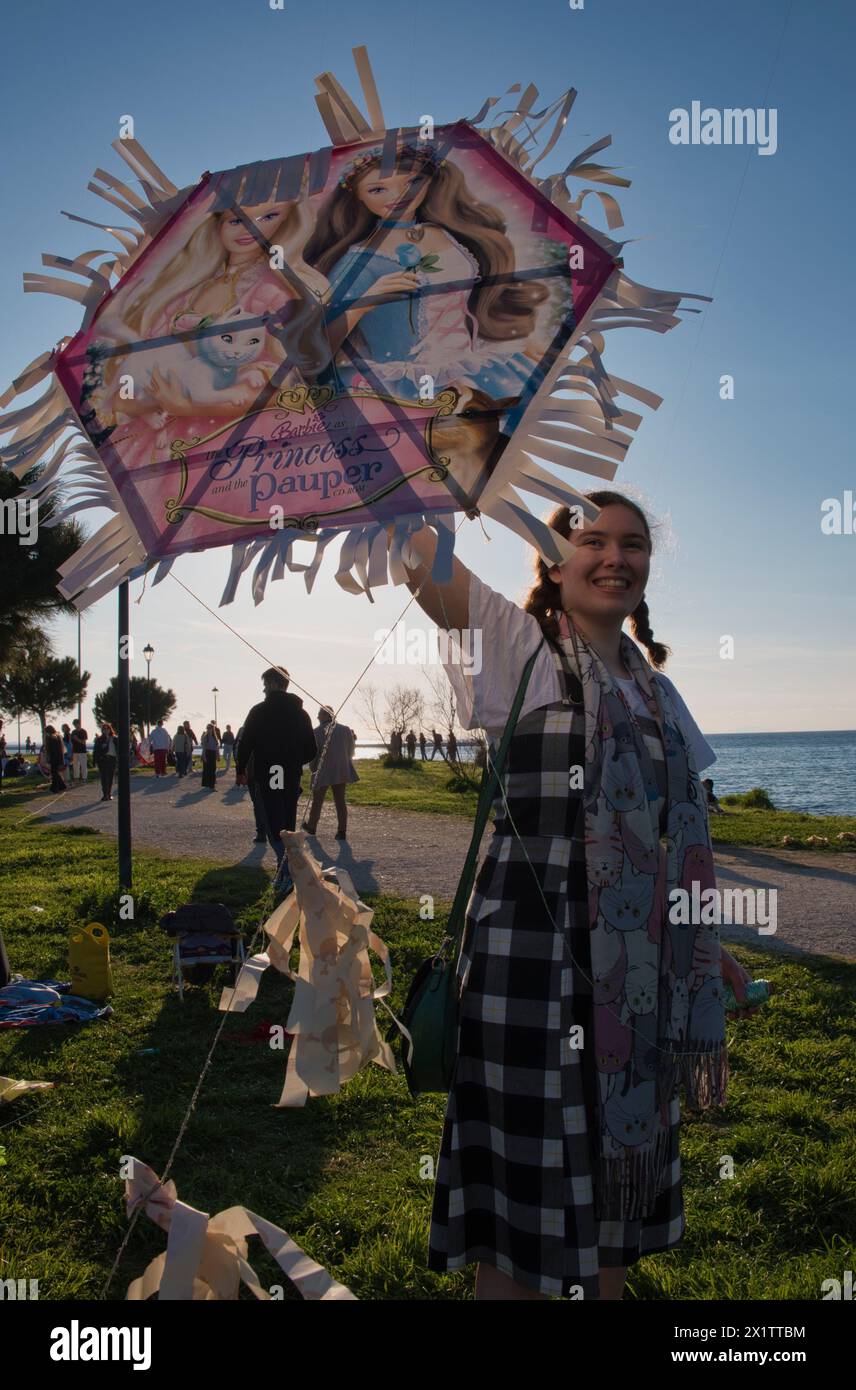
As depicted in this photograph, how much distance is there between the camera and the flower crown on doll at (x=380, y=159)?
1.82m

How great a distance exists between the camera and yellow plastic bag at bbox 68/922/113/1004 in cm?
541

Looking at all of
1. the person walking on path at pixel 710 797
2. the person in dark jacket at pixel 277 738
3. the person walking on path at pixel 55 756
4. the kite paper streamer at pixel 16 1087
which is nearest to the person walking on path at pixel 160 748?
the person walking on path at pixel 55 756

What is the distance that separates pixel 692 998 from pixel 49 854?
10.7m

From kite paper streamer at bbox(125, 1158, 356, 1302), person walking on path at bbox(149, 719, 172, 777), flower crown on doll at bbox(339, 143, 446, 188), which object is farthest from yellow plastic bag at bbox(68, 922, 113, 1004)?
person walking on path at bbox(149, 719, 172, 777)

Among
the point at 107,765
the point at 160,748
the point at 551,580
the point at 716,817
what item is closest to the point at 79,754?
the point at 160,748

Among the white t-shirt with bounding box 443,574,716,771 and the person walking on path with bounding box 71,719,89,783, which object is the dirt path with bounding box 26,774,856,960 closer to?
the white t-shirt with bounding box 443,574,716,771

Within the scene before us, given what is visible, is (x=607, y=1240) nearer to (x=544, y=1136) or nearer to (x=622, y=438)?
(x=544, y=1136)

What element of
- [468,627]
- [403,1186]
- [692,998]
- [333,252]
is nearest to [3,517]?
[333,252]

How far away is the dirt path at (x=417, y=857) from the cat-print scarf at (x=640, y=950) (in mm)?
4883

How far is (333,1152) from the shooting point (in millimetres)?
3576

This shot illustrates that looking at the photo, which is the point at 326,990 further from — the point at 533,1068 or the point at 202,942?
the point at 202,942

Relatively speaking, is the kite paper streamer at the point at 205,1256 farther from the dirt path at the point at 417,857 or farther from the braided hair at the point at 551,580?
the dirt path at the point at 417,857
